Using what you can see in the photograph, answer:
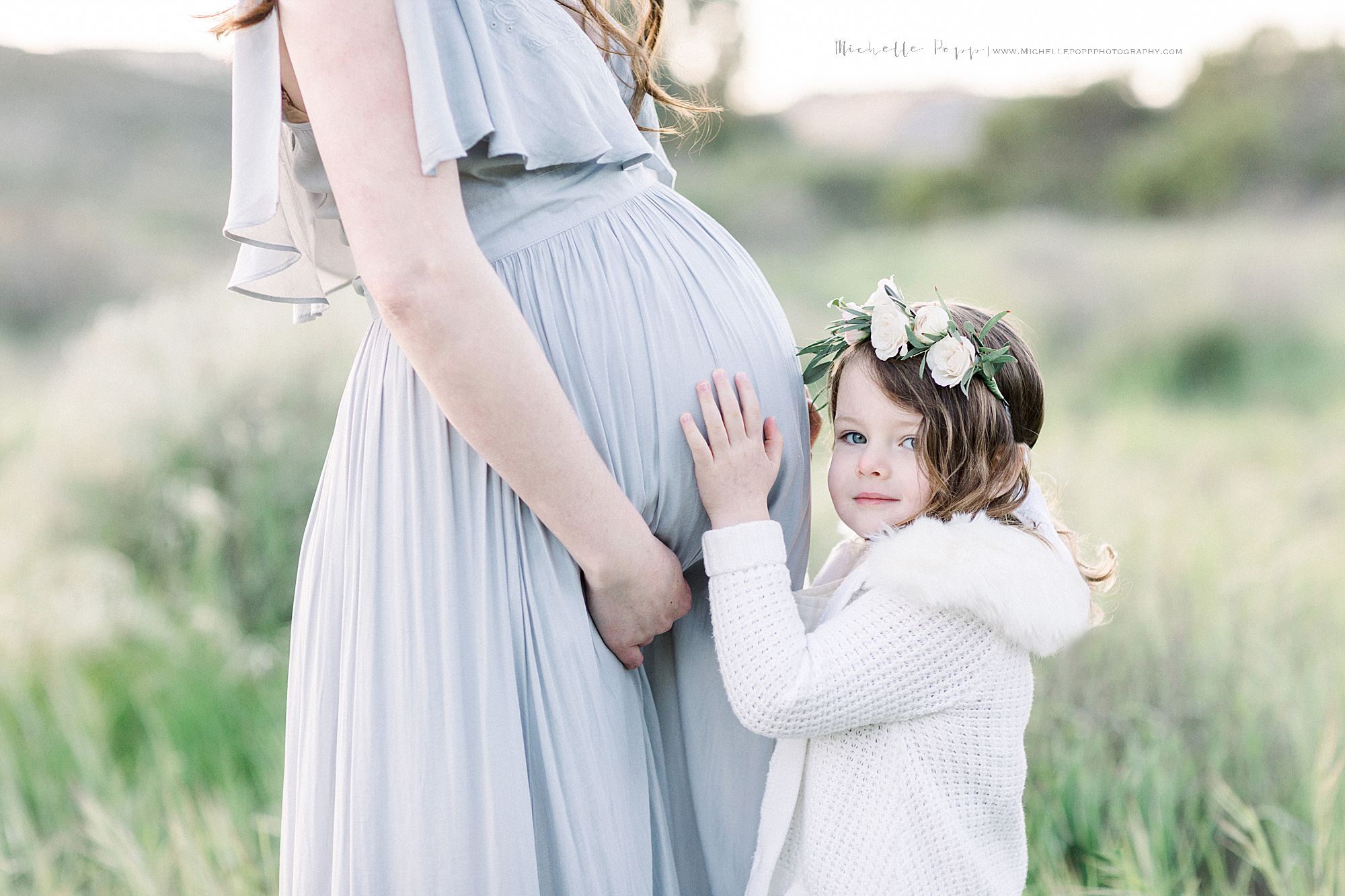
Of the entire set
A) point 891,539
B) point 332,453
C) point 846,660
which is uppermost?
point 332,453

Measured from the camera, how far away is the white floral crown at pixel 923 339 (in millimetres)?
1294

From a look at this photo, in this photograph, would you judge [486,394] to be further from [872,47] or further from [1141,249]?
[1141,249]

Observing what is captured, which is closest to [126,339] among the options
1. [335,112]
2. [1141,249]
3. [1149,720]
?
[335,112]

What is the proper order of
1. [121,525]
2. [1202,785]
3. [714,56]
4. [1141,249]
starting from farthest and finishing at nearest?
[714,56] < [1141,249] < [121,525] < [1202,785]

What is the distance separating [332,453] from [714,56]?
20.5ft

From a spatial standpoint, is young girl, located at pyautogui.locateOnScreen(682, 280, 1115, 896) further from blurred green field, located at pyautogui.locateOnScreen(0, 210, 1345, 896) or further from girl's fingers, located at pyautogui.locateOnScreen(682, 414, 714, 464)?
blurred green field, located at pyautogui.locateOnScreen(0, 210, 1345, 896)

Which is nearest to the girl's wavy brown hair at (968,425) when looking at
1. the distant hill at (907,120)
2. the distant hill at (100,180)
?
the distant hill at (100,180)

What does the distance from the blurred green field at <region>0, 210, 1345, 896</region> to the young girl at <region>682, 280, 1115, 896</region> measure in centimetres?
48

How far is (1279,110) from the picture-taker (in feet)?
19.2

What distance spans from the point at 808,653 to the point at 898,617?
4.7 inches

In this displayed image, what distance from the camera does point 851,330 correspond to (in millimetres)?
1386

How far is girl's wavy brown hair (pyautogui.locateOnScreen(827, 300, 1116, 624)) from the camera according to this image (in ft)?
4.27

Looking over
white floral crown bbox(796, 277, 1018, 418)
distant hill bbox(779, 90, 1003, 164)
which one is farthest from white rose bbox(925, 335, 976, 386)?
distant hill bbox(779, 90, 1003, 164)

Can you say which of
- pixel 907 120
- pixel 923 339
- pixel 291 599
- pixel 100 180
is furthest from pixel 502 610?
pixel 907 120
